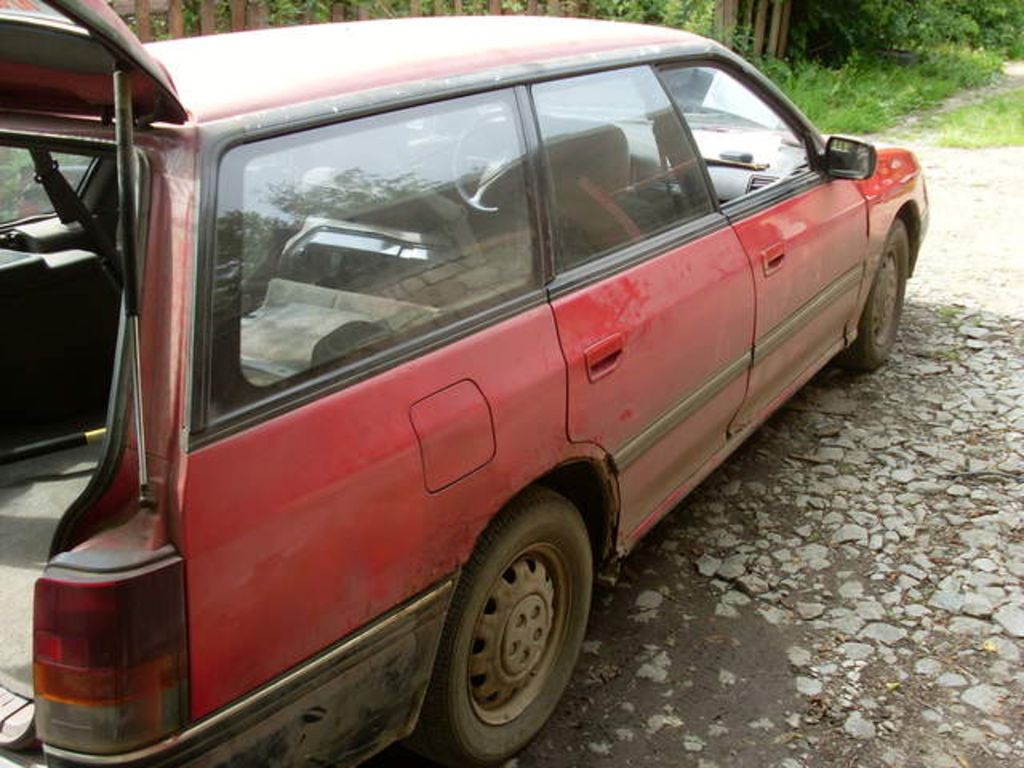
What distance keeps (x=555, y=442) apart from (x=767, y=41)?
1147 centimetres

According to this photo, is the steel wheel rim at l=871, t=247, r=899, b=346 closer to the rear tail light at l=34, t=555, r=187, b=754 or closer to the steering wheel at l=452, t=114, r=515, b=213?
the steering wheel at l=452, t=114, r=515, b=213

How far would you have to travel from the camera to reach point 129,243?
72.7 inches

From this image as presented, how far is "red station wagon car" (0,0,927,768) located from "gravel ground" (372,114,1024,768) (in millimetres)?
353

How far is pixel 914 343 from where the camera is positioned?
5.52 m

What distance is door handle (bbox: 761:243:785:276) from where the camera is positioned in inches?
141

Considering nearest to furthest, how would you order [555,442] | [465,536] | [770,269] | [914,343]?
[465,536] → [555,442] → [770,269] → [914,343]

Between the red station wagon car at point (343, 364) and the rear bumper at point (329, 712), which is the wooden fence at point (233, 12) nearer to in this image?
the red station wagon car at point (343, 364)

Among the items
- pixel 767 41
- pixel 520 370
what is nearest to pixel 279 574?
pixel 520 370

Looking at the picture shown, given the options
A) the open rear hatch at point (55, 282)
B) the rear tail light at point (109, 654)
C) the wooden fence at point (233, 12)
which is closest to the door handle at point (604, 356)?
the open rear hatch at point (55, 282)

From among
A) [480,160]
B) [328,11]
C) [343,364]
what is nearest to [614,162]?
[480,160]

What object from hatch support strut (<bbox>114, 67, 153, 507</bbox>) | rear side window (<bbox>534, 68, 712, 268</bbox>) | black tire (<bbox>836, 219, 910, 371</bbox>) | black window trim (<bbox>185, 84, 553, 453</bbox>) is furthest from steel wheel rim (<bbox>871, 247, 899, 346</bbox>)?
hatch support strut (<bbox>114, 67, 153, 507</bbox>)

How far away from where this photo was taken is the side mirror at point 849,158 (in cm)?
405

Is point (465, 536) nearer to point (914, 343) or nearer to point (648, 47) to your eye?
point (648, 47)

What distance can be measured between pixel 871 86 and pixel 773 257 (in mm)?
10022
